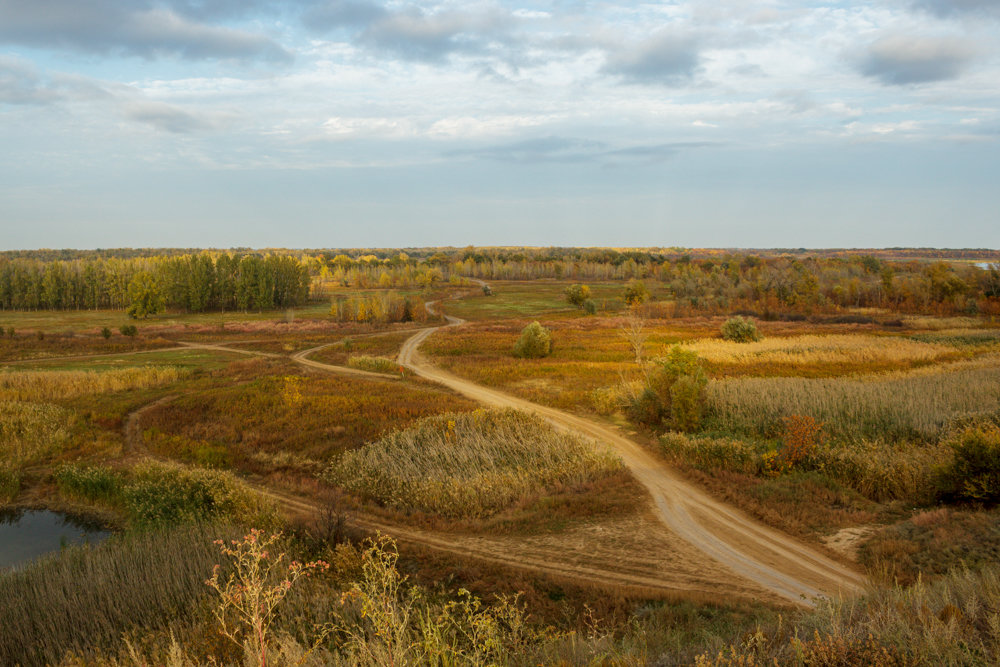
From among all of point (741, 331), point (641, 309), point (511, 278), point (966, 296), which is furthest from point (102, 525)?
point (511, 278)

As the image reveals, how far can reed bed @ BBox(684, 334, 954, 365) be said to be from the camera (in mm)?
31734

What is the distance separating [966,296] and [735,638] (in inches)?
3203

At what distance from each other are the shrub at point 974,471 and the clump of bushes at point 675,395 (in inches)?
306

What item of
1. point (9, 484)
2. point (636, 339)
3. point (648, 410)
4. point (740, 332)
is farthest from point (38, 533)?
point (740, 332)

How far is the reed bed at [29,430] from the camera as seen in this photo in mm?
20562

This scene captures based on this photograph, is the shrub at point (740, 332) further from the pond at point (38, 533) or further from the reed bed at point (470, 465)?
the pond at point (38, 533)

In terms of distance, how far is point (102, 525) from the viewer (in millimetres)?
15547

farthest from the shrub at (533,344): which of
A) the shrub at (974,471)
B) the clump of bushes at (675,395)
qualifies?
the shrub at (974,471)

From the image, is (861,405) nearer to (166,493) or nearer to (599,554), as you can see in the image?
(599,554)

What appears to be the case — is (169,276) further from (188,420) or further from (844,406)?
(844,406)

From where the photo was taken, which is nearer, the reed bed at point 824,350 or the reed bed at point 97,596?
the reed bed at point 97,596

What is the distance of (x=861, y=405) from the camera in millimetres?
18297

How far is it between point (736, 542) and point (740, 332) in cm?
3554

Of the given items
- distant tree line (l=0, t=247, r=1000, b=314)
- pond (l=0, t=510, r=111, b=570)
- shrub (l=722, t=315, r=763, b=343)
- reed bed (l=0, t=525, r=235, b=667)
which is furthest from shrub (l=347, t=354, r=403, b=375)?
distant tree line (l=0, t=247, r=1000, b=314)
